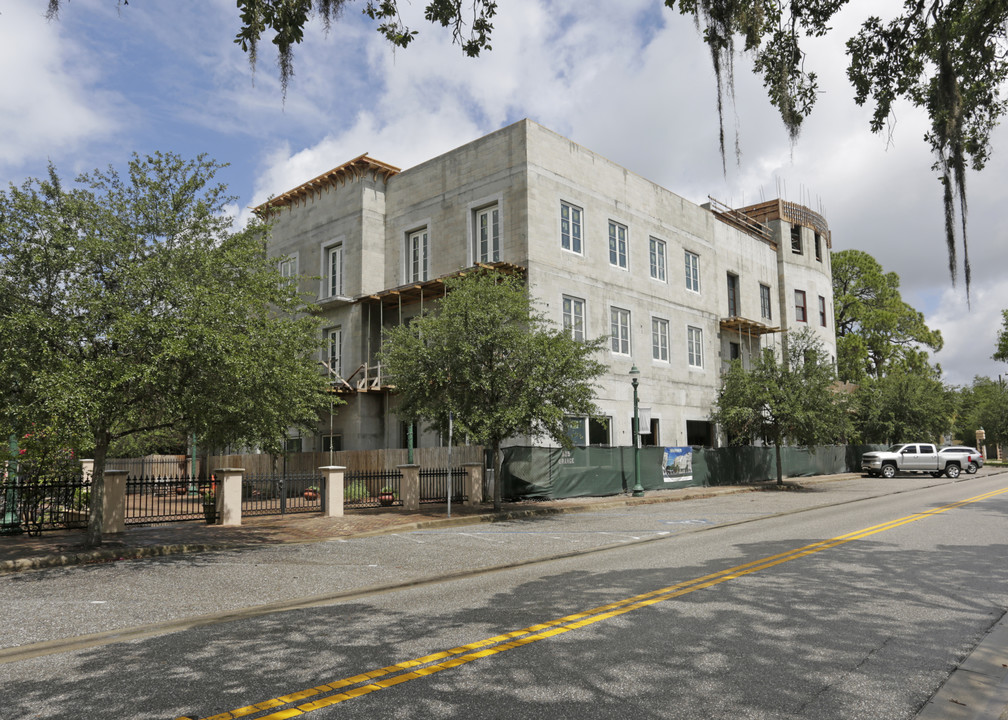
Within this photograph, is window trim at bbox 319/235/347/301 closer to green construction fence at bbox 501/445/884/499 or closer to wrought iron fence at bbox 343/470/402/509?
wrought iron fence at bbox 343/470/402/509

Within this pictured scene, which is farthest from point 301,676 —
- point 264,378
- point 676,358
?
point 676,358

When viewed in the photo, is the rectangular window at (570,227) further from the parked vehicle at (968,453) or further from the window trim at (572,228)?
the parked vehicle at (968,453)

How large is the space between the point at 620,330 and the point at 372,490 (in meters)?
12.1

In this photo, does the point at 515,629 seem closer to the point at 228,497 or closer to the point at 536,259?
the point at 228,497

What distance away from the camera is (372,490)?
25.2 metres

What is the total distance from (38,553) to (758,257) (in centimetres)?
3608

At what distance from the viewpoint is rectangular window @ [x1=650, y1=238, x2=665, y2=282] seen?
33.2 meters

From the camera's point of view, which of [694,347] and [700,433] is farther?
[700,433]

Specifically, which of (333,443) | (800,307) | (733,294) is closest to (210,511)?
(333,443)

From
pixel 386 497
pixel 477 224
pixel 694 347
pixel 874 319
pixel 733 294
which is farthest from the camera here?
pixel 874 319

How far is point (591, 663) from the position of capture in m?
5.91

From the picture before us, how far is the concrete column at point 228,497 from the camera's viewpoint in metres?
Result: 18.8

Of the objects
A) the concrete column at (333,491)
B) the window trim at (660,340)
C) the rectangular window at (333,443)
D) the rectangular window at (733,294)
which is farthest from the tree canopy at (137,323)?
the rectangular window at (733,294)

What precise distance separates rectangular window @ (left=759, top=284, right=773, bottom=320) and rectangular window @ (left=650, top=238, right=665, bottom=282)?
31.1ft
